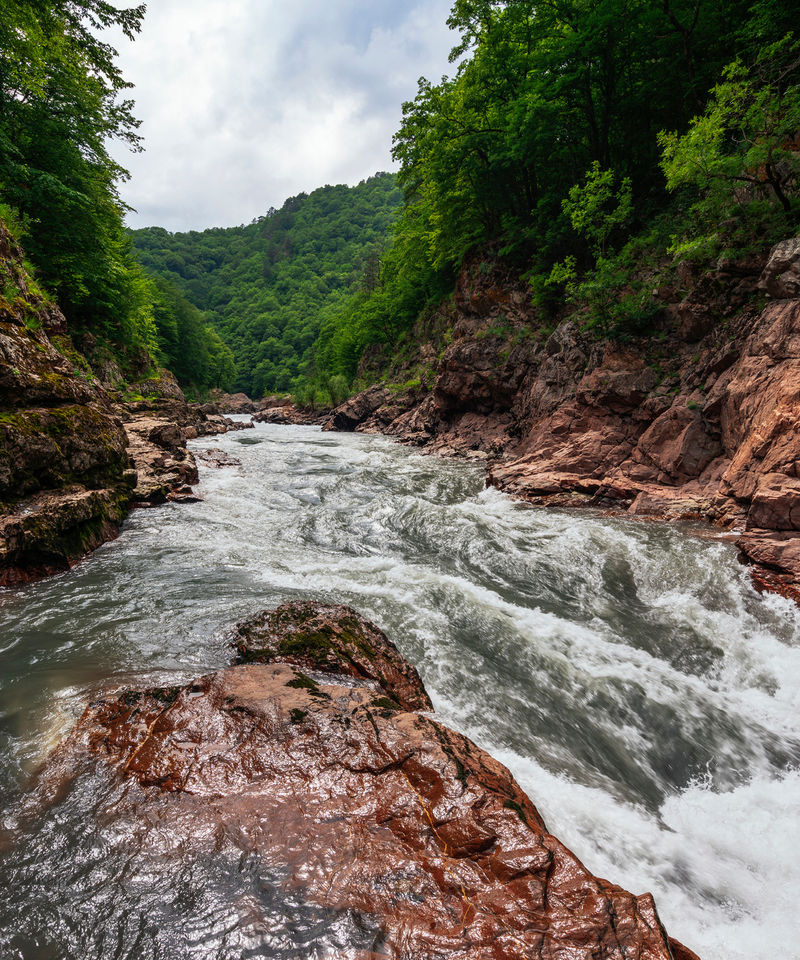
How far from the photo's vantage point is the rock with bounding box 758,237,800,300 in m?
9.02

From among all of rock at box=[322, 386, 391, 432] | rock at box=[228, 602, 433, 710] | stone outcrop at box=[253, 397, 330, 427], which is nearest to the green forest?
rock at box=[228, 602, 433, 710]

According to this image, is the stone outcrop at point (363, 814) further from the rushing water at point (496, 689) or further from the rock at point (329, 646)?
the rock at point (329, 646)

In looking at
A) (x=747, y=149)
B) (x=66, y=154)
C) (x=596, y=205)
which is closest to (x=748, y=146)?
(x=747, y=149)

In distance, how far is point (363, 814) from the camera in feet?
8.29

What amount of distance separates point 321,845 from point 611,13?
23106mm

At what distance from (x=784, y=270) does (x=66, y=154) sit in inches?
923

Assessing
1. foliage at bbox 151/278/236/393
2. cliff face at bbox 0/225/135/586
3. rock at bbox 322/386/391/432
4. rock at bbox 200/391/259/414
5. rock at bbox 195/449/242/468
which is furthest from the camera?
rock at bbox 200/391/259/414

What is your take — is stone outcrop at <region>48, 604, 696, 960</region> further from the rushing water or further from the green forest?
the green forest

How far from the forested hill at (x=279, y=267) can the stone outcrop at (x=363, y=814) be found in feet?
277

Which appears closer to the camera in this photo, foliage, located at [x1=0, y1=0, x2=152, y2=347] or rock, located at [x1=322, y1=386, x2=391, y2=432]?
foliage, located at [x1=0, y1=0, x2=152, y2=347]

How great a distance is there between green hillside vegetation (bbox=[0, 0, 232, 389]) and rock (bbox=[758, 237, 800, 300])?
19.7 m

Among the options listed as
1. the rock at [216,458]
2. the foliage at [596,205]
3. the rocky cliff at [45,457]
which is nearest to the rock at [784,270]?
the foliage at [596,205]

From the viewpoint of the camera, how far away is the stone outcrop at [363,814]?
1.92 metres

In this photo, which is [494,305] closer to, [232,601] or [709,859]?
[232,601]
